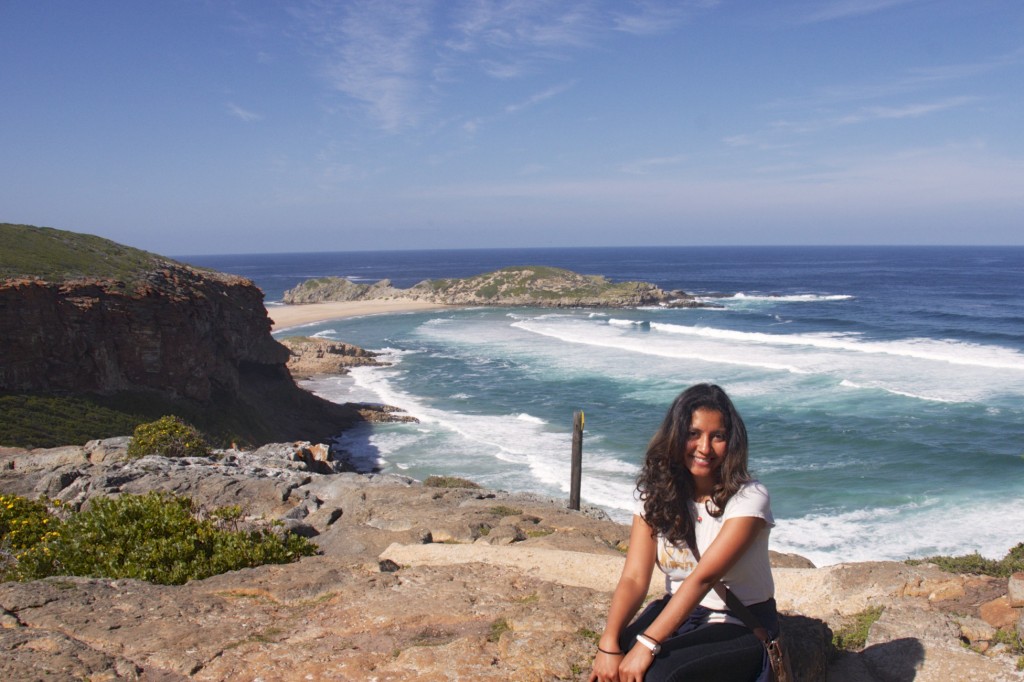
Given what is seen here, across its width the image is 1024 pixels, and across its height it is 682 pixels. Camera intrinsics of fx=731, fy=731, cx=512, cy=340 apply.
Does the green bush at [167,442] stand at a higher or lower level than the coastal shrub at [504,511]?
lower

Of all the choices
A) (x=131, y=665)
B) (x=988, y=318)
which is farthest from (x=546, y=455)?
(x=988, y=318)

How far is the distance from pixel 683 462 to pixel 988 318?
211ft

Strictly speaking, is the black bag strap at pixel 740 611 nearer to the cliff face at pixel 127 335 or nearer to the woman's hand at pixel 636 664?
the woman's hand at pixel 636 664

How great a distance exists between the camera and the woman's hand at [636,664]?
13.0 feet

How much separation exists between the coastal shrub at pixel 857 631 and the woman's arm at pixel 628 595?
8.86ft

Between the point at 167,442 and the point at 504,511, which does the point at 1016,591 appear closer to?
the point at 504,511

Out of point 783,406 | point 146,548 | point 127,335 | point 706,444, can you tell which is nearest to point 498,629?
point 706,444

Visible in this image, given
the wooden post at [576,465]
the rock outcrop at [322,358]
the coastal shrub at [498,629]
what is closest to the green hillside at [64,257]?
the rock outcrop at [322,358]

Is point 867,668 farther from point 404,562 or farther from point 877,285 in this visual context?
point 877,285

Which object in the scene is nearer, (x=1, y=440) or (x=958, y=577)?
(x=958, y=577)

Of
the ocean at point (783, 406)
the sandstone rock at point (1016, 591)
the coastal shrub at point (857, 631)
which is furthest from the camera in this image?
the ocean at point (783, 406)

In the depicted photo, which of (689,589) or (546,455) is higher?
(689,589)

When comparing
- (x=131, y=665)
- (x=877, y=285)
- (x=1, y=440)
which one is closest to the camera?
(x=131, y=665)

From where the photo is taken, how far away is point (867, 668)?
5.57 meters
